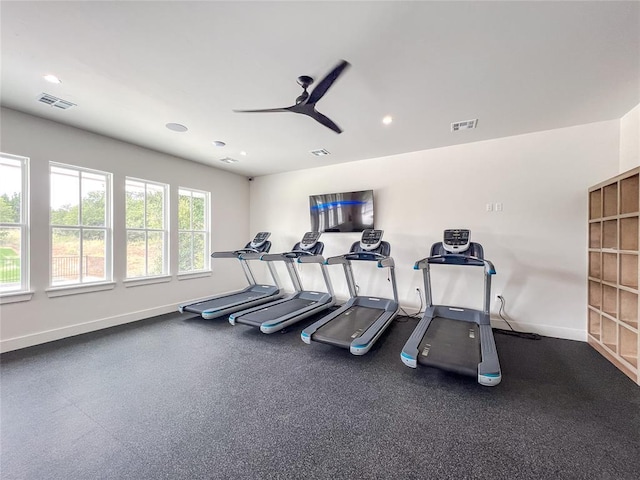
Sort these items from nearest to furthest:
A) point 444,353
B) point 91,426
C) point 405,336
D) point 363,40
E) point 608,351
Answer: point 91,426, point 363,40, point 444,353, point 608,351, point 405,336

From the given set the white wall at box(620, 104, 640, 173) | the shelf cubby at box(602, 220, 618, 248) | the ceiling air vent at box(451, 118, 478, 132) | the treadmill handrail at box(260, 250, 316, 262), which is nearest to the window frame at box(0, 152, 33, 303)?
the treadmill handrail at box(260, 250, 316, 262)

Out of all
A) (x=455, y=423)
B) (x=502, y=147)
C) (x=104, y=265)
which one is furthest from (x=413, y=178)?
(x=104, y=265)

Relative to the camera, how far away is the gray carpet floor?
1.66 meters

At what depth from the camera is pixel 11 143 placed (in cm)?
331

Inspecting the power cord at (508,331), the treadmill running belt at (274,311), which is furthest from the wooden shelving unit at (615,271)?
Answer: the treadmill running belt at (274,311)

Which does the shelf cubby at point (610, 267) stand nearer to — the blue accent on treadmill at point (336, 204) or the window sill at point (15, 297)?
the blue accent on treadmill at point (336, 204)

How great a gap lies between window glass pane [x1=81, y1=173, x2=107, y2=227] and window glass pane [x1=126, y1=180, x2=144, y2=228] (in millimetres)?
333

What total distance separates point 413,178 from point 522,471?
404 cm

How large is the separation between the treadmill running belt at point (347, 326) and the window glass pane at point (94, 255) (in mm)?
3511

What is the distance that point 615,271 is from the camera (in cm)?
313

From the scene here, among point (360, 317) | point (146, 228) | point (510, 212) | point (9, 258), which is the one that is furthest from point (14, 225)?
point (510, 212)

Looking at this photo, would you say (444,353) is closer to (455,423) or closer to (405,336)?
(455,423)

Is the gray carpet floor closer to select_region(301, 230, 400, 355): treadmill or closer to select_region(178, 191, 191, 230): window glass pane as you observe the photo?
select_region(301, 230, 400, 355): treadmill

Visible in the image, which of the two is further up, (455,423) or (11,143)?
(11,143)
